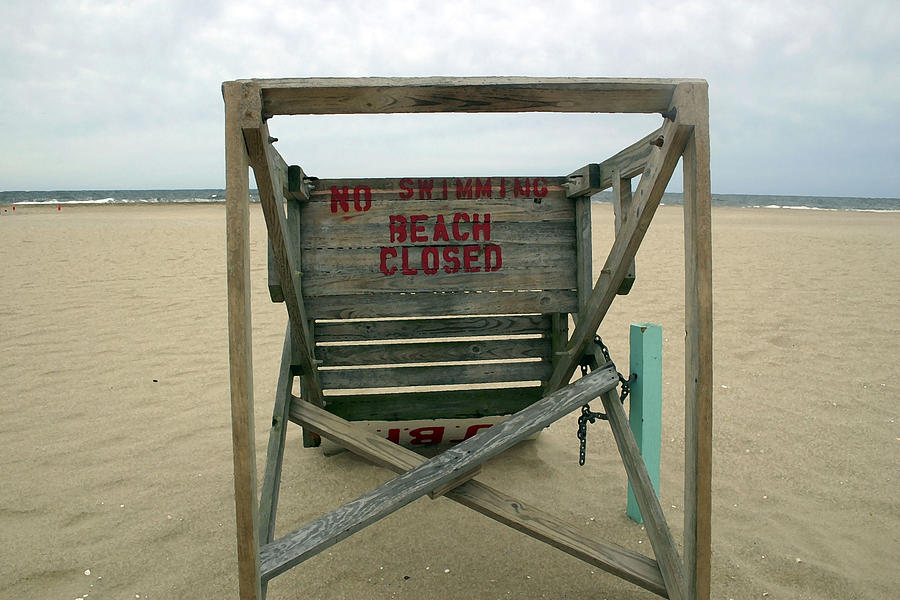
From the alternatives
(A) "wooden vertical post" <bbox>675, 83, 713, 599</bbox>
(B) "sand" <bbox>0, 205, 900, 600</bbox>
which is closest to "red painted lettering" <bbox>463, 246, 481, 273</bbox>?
(A) "wooden vertical post" <bbox>675, 83, 713, 599</bbox>

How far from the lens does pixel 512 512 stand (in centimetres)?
244

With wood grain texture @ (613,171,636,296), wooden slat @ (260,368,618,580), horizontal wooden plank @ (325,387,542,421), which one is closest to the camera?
wooden slat @ (260,368,618,580)

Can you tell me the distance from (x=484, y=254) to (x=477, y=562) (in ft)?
4.53

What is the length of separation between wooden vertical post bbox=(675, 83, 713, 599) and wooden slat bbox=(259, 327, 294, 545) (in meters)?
1.48

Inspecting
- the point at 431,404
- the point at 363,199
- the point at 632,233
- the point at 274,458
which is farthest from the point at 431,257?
the point at 274,458

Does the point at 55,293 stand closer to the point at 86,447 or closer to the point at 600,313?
the point at 86,447

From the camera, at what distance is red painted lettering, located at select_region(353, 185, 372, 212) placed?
9.52ft

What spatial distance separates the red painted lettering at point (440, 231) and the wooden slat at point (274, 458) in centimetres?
79

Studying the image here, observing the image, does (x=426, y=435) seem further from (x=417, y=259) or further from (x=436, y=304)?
(x=417, y=259)

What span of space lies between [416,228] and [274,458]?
118 cm

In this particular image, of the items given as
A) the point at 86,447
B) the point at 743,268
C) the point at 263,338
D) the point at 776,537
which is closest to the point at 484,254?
the point at 776,537

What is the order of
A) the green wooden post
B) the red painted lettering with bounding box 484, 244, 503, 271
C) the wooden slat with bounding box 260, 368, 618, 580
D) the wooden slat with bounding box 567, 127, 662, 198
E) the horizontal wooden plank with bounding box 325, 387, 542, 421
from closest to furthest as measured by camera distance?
the wooden slat with bounding box 260, 368, 618, 580 < the wooden slat with bounding box 567, 127, 662, 198 < the green wooden post < the red painted lettering with bounding box 484, 244, 503, 271 < the horizontal wooden plank with bounding box 325, 387, 542, 421

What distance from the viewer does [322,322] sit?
10.3 feet

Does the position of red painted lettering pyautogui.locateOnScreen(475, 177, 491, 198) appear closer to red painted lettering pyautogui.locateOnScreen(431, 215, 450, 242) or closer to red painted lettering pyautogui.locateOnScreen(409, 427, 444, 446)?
red painted lettering pyautogui.locateOnScreen(431, 215, 450, 242)
